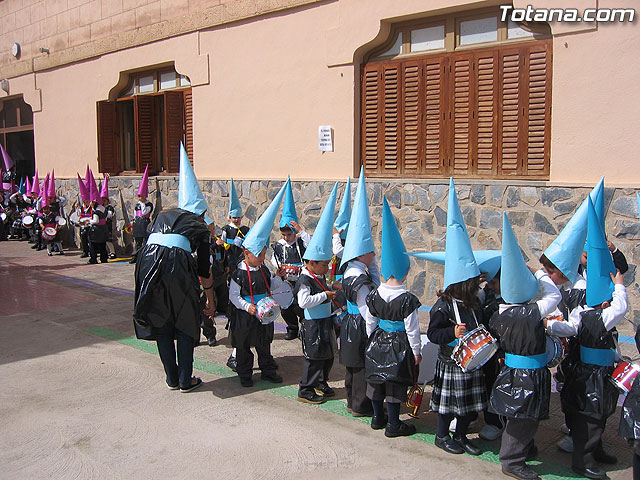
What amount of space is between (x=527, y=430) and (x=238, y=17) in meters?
9.49

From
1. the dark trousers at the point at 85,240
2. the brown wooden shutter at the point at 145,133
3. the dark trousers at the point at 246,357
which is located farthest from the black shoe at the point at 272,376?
the dark trousers at the point at 85,240

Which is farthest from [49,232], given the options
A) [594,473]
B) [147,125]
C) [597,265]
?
[594,473]

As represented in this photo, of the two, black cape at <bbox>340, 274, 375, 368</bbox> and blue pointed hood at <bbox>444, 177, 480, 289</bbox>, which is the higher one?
blue pointed hood at <bbox>444, 177, 480, 289</bbox>

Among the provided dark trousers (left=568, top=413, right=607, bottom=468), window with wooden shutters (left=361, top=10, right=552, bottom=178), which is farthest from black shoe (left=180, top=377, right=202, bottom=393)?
window with wooden shutters (left=361, top=10, right=552, bottom=178)

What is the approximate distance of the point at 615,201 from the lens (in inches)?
286

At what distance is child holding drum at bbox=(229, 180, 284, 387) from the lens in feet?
19.0

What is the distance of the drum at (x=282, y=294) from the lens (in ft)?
19.9

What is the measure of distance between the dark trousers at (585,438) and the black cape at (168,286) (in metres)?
3.25

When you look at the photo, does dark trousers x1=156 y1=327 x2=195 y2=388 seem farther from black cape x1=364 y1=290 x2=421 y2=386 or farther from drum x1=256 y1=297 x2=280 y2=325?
black cape x1=364 y1=290 x2=421 y2=386

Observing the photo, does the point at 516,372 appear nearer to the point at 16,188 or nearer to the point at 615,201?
the point at 615,201

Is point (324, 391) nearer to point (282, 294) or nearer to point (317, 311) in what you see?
point (317, 311)

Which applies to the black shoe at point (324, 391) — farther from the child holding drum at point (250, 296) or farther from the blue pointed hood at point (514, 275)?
the blue pointed hood at point (514, 275)

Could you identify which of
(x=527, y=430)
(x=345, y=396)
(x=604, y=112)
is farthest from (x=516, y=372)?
(x=604, y=112)

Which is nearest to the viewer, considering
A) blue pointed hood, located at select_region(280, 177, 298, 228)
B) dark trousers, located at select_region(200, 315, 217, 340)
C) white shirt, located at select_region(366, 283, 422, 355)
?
white shirt, located at select_region(366, 283, 422, 355)
